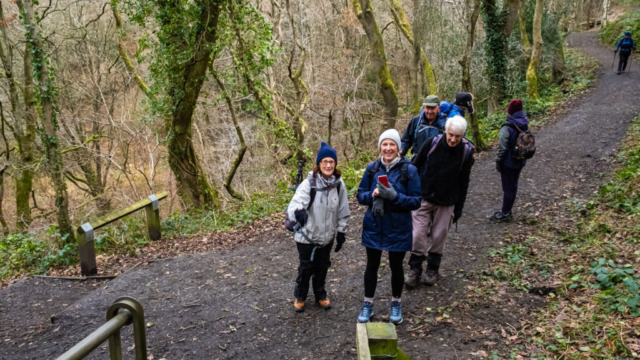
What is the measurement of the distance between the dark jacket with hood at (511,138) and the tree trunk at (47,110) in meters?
8.36

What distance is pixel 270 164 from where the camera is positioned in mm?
15250

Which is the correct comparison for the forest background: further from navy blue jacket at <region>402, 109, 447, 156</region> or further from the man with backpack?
navy blue jacket at <region>402, 109, 447, 156</region>

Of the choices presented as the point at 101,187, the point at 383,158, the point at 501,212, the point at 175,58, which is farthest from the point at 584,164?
the point at 101,187

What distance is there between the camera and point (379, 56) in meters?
13.6

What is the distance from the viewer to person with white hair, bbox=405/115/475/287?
14.6 feet

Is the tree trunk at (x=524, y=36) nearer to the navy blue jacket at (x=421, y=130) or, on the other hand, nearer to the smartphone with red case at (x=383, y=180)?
the navy blue jacket at (x=421, y=130)

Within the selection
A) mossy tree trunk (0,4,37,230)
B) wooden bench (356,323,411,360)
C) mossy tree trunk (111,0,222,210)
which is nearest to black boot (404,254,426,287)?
wooden bench (356,323,411,360)

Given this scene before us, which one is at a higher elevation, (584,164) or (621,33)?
(621,33)

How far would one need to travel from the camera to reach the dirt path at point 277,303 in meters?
4.11

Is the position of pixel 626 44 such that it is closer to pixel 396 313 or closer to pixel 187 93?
pixel 187 93

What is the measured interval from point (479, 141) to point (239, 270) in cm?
771

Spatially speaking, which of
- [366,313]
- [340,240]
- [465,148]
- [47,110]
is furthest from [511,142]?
[47,110]

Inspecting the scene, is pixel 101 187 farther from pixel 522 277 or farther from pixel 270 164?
pixel 522 277

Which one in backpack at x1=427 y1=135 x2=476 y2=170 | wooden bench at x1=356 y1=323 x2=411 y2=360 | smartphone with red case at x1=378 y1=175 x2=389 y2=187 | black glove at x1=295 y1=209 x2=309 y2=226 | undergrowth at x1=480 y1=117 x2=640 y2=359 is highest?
backpack at x1=427 y1=135 x2=476 y2=170
